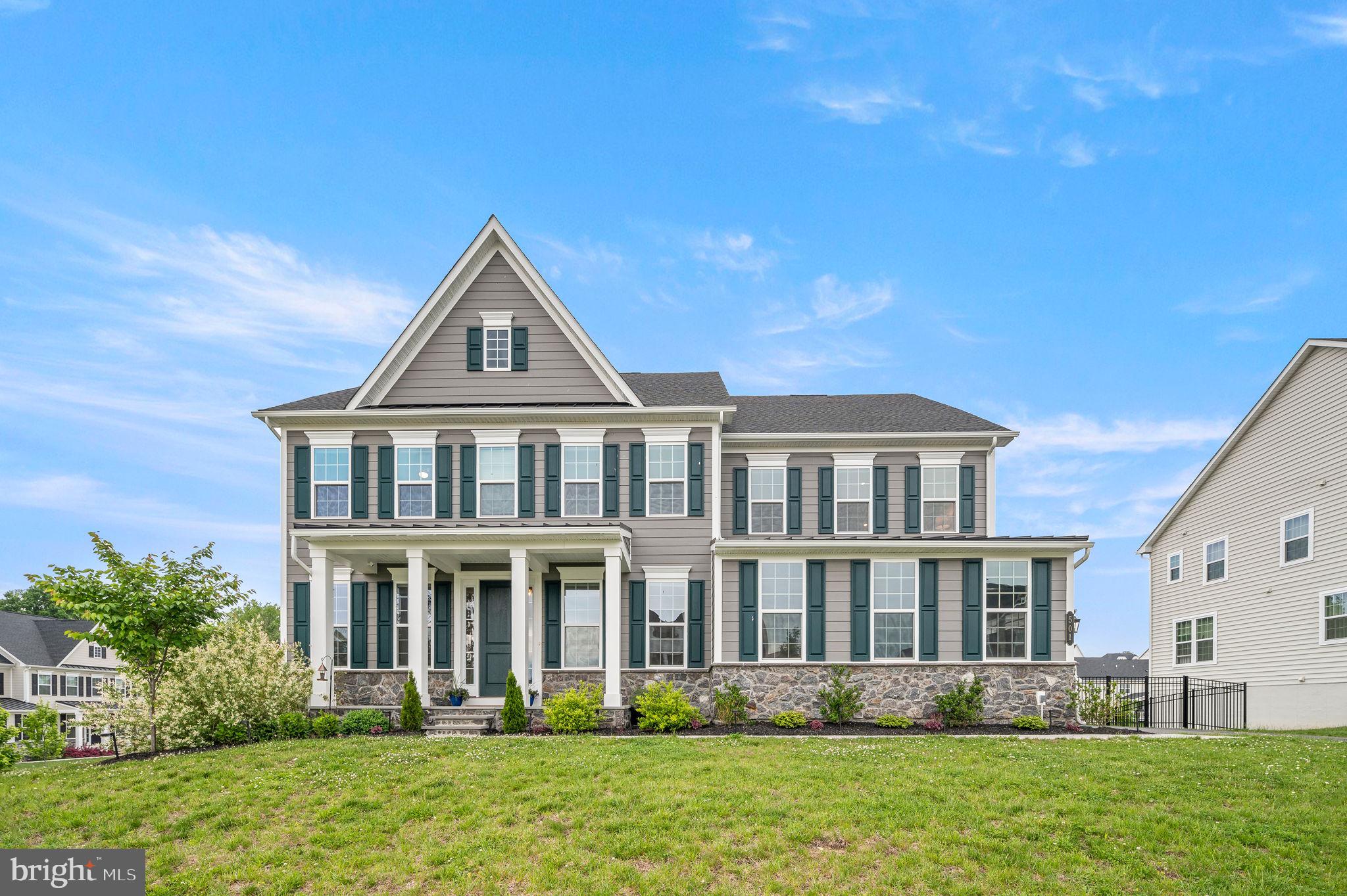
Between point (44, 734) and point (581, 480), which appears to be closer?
point (581, 480)

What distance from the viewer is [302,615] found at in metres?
19.5

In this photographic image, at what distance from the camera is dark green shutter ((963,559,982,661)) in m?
18.6

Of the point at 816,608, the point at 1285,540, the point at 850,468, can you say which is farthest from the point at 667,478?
the point at 1285,540

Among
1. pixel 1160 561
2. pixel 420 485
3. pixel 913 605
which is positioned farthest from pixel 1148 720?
pixel 420 485

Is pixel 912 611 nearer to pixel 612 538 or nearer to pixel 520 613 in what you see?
pixel 612 538

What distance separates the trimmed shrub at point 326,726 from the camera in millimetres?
16594

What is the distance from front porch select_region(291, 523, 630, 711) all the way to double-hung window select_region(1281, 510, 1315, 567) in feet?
52.6

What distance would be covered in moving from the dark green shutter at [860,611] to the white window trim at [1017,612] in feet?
7.74

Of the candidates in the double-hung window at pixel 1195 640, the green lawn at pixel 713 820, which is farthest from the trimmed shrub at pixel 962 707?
the double-hung window at pixel 1195 640

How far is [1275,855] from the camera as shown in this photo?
30.0 ft

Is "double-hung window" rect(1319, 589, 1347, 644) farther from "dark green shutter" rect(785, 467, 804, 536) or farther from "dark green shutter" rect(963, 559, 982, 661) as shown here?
"dark green shutter" rect(785, 467, 804, 536)

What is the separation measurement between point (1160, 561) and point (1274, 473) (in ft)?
22.6

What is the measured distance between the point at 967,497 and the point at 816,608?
4712 mm

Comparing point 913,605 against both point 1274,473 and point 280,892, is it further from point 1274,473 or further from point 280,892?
point 280,892
